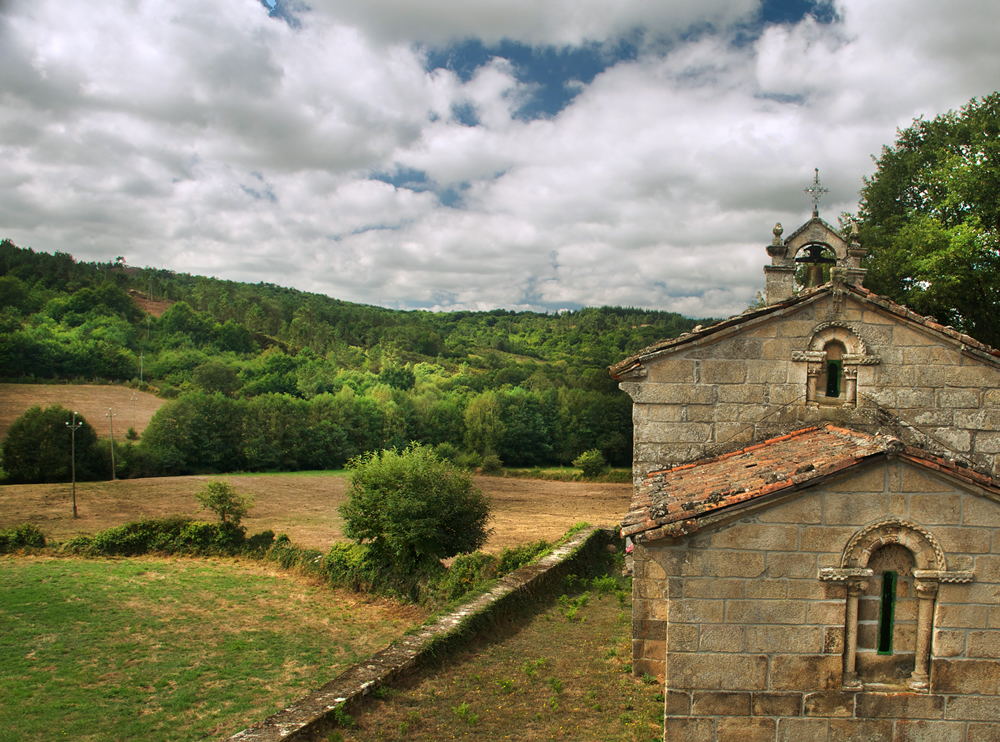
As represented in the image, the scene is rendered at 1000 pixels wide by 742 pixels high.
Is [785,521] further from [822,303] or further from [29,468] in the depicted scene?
[29,468]

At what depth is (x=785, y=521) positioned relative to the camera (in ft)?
21.5

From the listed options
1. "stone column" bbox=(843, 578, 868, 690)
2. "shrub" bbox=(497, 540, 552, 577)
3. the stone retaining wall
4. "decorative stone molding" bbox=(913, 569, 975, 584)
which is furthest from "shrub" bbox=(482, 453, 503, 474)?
"decorative stone molding" bbox=(913, 569, 975, 584)

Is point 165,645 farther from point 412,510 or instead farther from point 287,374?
point 287,374

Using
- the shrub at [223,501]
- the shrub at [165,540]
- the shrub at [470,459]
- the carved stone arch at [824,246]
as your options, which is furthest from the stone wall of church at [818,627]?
the shrub at [470,459]

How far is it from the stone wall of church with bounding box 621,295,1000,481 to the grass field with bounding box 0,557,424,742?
994 cm

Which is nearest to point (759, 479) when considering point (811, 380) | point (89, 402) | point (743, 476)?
point (743, 476)

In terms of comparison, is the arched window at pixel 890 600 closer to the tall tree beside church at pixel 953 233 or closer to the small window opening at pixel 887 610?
the small window opening at pixel 887 610

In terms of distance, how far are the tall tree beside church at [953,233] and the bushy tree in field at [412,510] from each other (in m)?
17.7

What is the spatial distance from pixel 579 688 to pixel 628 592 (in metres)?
5.82

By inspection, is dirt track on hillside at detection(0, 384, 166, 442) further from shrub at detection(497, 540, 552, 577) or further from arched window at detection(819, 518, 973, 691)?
arched window at detection(819, 518, 973, 691)

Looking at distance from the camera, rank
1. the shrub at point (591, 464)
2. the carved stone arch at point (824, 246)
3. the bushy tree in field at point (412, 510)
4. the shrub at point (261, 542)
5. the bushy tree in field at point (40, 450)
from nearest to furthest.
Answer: the carved stone arch at point (824, 246)
the bushy tree in field at point (412, 510)
the shrub at point (261, 542)
the bushy tree in field at point (40, 450)
the shrub at point (591, 464)

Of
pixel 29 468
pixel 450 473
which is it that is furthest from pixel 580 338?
pixel 450 473

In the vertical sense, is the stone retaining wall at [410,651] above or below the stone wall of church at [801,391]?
below

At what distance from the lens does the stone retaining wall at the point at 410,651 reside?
7.98 metres
